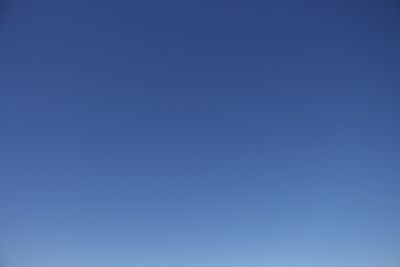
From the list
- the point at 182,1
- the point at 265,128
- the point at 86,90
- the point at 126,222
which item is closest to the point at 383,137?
the point at 265,128

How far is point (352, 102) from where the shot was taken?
1510 millimetres

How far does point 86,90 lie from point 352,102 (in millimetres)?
1140

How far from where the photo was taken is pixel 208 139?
151cm

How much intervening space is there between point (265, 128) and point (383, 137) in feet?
1.67

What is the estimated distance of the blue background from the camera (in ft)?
4.89

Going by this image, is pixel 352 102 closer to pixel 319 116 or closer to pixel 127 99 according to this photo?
pixel 319 116

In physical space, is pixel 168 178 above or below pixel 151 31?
below

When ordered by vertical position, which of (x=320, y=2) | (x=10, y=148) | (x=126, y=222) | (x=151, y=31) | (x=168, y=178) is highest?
(x=320, y=2)

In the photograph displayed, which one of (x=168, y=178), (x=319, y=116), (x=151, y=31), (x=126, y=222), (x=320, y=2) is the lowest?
(x=126, y=222)

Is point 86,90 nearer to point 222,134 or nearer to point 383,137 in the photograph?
point 222,134

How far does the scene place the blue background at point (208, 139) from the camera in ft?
4.89

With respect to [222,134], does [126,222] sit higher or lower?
lower

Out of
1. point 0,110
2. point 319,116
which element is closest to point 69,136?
point 0,110

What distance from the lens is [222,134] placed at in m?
1.51
